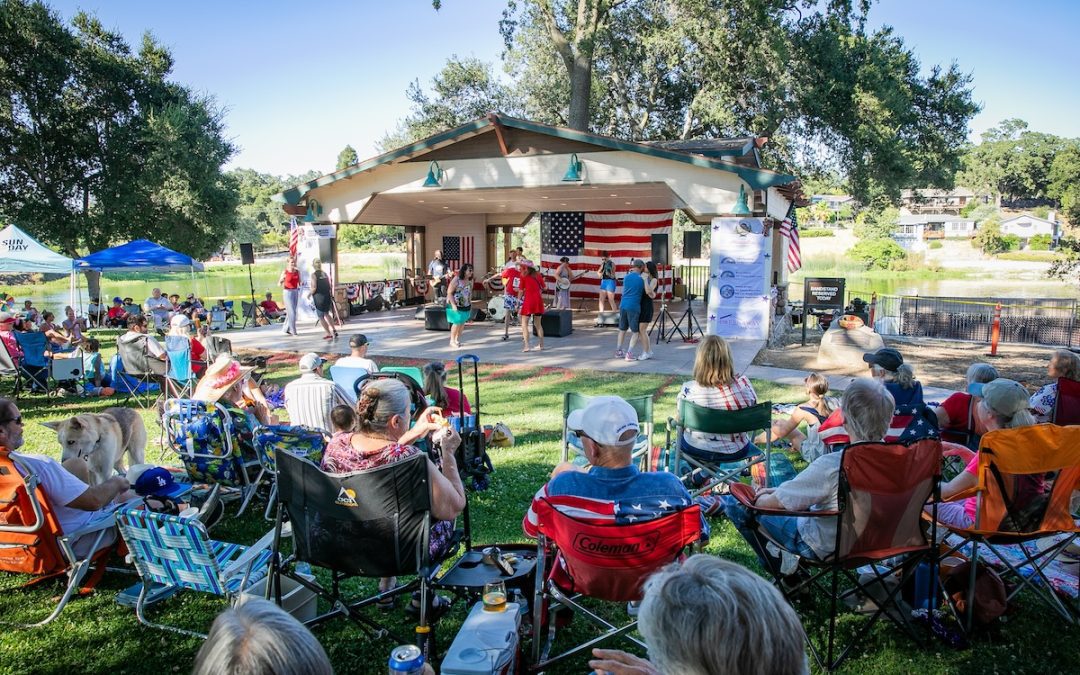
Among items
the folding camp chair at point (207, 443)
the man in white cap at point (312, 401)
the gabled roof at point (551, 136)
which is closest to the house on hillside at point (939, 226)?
the gabled roof at point (551, 136)

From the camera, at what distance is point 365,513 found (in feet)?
8.67

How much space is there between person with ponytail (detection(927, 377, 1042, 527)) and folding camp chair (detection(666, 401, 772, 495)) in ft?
3.33

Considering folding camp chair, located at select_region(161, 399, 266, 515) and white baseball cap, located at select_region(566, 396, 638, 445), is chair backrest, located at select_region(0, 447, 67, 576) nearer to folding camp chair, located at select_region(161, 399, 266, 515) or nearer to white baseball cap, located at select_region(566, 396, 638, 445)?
folding camp chair, located at select_region(161, 399, 266, 515)

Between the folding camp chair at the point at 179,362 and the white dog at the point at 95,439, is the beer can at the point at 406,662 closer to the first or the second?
the white dog at the point at 95,439

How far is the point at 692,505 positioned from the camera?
8.21 feet

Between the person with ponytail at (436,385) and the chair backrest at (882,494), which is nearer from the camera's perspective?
the chair backrest at (882,494)

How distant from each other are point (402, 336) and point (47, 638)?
10.2 meters

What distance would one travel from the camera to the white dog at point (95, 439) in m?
Result: 3.75

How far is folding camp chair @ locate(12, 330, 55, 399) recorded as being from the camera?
27.7 feet

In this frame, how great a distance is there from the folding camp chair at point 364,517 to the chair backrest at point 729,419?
2033 mm

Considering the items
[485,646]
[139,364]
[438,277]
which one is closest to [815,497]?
[485,646]

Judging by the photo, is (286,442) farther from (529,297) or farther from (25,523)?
(529,297)

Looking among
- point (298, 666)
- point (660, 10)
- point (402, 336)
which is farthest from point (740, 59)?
point (298, 666)

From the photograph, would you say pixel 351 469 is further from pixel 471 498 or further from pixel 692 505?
pixel 471 498
